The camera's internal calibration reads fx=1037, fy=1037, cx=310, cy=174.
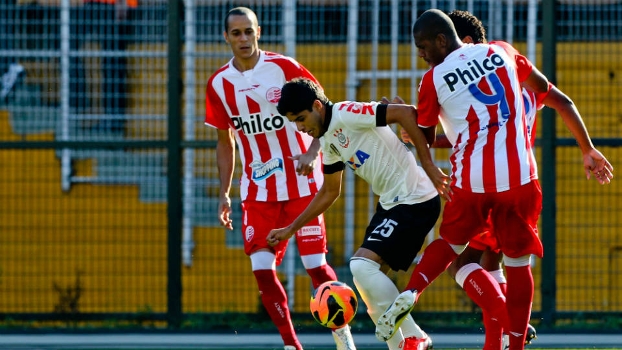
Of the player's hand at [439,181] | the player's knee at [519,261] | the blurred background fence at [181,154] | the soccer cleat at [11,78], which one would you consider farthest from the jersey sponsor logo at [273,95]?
the soccer cleat at [11,78]

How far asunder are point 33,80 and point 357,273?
15.8 ft

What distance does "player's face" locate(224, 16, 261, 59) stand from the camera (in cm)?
645

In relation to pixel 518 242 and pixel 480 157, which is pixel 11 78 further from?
pixel 518 242

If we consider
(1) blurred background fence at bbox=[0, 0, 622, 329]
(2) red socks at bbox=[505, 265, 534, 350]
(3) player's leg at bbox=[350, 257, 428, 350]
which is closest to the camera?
(2) red socks at bbox=[505, 265, 534, 350]

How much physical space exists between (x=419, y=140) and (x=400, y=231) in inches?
20.4

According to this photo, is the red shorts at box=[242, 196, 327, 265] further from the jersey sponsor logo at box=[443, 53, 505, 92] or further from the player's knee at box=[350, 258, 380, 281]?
the jersey sponsor logo at box=[443, 53, 505, 92]

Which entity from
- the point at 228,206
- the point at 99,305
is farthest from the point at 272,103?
the point at 99,305

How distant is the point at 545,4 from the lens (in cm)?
848

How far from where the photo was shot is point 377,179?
588cm

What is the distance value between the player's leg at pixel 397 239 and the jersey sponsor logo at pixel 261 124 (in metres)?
1.11

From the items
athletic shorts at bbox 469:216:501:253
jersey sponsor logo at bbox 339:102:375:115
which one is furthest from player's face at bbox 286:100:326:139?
athletic shorts at bbox 469:216:501:253

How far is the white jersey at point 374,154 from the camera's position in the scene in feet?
18.8

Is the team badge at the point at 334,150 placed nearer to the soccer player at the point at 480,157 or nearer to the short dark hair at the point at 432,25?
the soccer player at the point at 480,157

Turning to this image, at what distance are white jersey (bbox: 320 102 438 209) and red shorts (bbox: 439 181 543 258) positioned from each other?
32 cm
